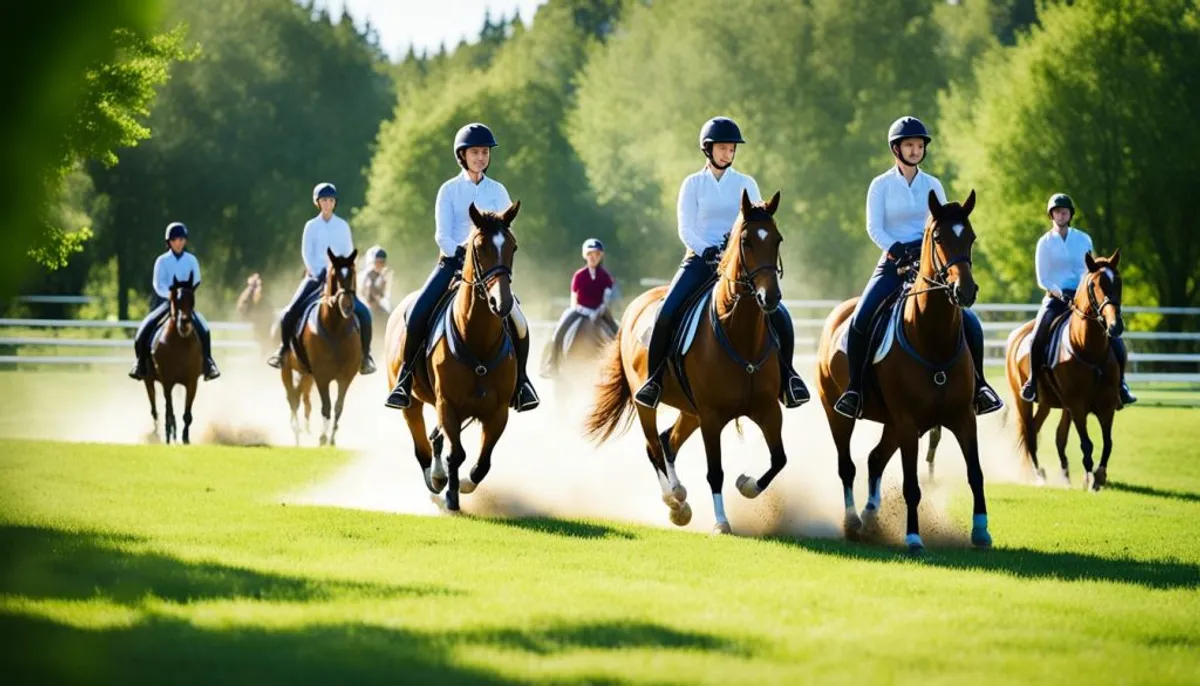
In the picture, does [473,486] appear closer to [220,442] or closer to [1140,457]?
[220,442]

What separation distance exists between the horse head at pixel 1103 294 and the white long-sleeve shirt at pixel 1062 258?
722 millimetres

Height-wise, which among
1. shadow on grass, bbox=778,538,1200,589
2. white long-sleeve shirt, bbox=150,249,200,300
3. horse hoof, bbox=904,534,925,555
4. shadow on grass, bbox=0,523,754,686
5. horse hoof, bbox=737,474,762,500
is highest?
white long-sleeve shirt, bbox=150,249,200,300

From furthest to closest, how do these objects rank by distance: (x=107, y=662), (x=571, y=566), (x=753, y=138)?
1. (x=753, y=138)
2. (x=571, y=566)
3. (x=107, y=662)

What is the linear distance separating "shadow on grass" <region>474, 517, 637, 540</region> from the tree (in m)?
38.4

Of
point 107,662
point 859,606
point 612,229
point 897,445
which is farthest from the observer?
point 612,229

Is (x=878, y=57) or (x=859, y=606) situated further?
(x=878, y=57)

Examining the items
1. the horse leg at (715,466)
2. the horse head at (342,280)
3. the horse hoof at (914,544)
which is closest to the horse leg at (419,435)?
the horse leg at (715,466)

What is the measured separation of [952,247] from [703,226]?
8.87ft

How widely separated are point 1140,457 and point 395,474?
12.9 meters

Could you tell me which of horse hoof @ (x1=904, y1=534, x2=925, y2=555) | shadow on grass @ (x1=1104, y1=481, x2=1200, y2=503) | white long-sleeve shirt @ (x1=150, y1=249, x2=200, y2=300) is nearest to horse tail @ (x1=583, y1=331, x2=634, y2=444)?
horse hoof @ (x1=904, y1=534, x2=925, y2=555)

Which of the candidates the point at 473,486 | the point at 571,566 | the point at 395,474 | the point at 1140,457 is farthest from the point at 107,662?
the point at 1140,457

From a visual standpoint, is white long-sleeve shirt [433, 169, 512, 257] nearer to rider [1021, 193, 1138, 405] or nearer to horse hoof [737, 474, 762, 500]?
horse hoof [737, 474, 762, 500]

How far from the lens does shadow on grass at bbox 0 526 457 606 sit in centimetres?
1027

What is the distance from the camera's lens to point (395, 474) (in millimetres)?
18094
